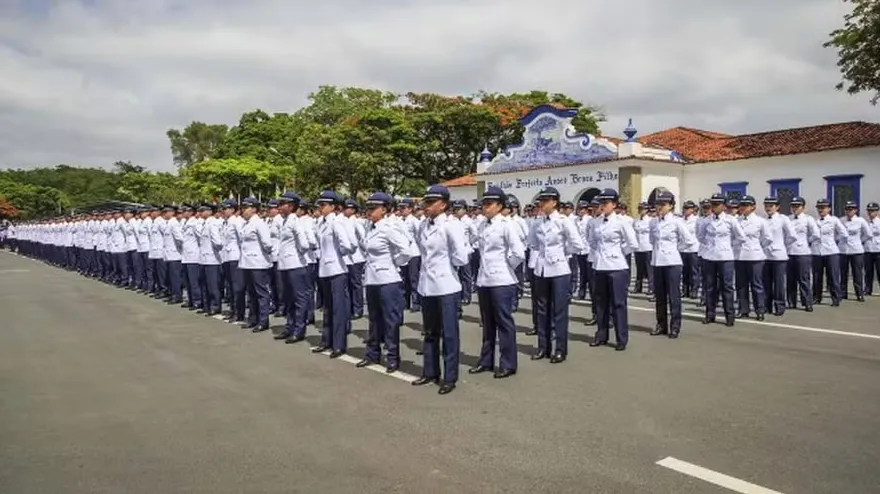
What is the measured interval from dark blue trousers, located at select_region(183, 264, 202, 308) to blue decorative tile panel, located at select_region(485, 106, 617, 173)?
16.8m

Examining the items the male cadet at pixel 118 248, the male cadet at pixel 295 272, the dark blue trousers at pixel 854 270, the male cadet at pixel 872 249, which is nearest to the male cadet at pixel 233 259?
the male cadet at pixel 295 272

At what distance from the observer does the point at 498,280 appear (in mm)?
6430

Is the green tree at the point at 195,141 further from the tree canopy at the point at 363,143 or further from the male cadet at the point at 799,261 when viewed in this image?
the male cadet at the point at 799,261

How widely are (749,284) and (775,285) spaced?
629 millimetres

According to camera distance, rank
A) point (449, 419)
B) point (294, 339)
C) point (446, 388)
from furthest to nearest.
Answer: point (294, 339), point (446, 388), point (449, 419)

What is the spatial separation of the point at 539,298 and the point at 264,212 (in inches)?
199

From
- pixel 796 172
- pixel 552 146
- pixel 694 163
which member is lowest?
pixel 796 172

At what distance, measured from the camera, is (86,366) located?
7254 mm

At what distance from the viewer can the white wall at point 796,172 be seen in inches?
806

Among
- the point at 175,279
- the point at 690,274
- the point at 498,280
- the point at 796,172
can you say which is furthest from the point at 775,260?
the point at 796,172

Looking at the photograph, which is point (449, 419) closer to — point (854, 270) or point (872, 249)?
point (854, 270)

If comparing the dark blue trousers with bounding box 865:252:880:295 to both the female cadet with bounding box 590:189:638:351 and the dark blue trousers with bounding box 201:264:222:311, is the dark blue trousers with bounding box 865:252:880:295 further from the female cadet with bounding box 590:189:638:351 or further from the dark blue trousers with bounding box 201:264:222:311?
the dark blue trousers with bounding box 201:264:222:311

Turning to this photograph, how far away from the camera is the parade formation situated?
6449 millimetres

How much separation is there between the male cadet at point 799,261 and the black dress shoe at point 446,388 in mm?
7301
